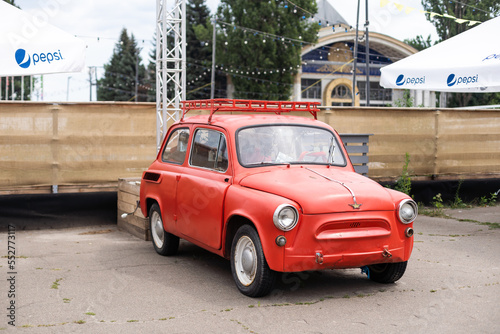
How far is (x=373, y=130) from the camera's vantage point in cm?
1309

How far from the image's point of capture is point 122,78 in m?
74.0

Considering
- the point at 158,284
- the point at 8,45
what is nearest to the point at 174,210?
the point at 158,284

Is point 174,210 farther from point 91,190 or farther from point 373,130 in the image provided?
point 373,130

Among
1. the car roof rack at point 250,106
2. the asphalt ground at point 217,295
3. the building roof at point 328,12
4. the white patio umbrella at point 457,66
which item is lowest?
the asphalt ground at point 217,295

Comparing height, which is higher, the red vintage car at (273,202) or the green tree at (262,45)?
the green tree at (262,45)

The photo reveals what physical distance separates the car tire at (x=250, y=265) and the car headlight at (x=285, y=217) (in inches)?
14.0

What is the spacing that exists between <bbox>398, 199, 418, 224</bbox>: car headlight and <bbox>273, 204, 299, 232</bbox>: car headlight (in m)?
1.12

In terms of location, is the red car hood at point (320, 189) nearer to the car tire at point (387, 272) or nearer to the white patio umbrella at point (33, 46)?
the car tire at point (387, 272)

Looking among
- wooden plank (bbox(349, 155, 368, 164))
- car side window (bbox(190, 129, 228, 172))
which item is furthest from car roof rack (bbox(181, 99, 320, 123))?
wooden plank (bbox(349, 155, 368, 164))

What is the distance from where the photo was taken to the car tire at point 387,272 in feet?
21.1

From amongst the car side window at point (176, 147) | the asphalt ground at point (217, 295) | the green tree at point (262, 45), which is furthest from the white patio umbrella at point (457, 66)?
the green tree at point (262, 45)

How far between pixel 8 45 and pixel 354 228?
6248 millimetres

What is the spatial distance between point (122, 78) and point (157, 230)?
223ft

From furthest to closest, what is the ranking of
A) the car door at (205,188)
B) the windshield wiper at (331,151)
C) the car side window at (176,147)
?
the car side window at (176,147), the windshield wiper at (331,151), the car door at (205,188)
